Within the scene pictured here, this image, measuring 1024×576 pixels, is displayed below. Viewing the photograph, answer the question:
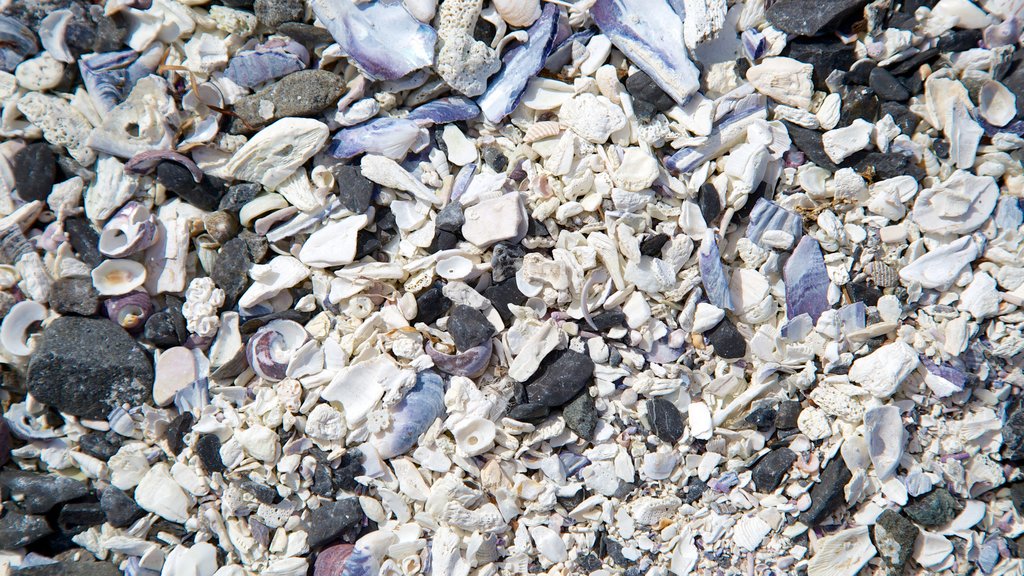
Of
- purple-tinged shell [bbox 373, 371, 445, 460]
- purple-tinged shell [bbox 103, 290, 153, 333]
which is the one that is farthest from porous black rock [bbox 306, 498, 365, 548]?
purple-tinged shell [bbox 103, 290, 153, 333]

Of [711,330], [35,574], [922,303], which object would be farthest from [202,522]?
[922,303]

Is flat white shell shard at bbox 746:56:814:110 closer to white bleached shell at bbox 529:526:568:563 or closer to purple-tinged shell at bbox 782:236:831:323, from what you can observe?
purple-tinged shell at bbox 782:236:831:323

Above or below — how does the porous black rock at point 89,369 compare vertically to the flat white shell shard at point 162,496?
Result: above

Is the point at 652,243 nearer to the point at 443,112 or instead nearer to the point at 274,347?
the point at 443,112

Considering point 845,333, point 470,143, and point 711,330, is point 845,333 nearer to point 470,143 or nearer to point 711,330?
point 711,330

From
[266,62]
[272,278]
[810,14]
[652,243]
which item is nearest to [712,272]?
[652,243]

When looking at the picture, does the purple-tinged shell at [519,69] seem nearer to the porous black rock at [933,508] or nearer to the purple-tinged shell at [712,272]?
the purple-tinged shell at [712,272]

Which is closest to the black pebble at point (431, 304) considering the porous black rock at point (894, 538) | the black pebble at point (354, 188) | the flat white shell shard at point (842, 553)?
the black pebble at point (354, 188)
